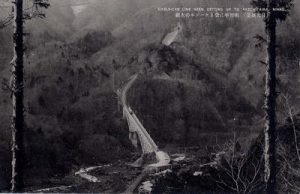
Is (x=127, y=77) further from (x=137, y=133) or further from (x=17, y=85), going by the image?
(x=17, y=85)

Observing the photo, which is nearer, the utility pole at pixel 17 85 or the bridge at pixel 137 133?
the utility pole at pixel 17 85

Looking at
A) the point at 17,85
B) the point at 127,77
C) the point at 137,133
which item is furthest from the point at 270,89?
the point at 127,77

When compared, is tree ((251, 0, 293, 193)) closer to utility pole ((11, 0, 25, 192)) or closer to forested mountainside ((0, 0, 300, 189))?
forested mountainside ((0, 0, 300, 189))

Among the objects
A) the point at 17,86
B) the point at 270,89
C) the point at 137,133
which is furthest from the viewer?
the point at 137,133

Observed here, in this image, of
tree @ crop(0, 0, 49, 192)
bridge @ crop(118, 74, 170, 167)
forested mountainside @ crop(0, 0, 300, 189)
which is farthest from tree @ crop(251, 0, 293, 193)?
tree @ crop(0, 0, 49, 192)

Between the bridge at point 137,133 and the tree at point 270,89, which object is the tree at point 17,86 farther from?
the bridge at point 137,133

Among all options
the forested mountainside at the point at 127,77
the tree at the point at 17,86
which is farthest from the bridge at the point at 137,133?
the tree at the point at 17,86
